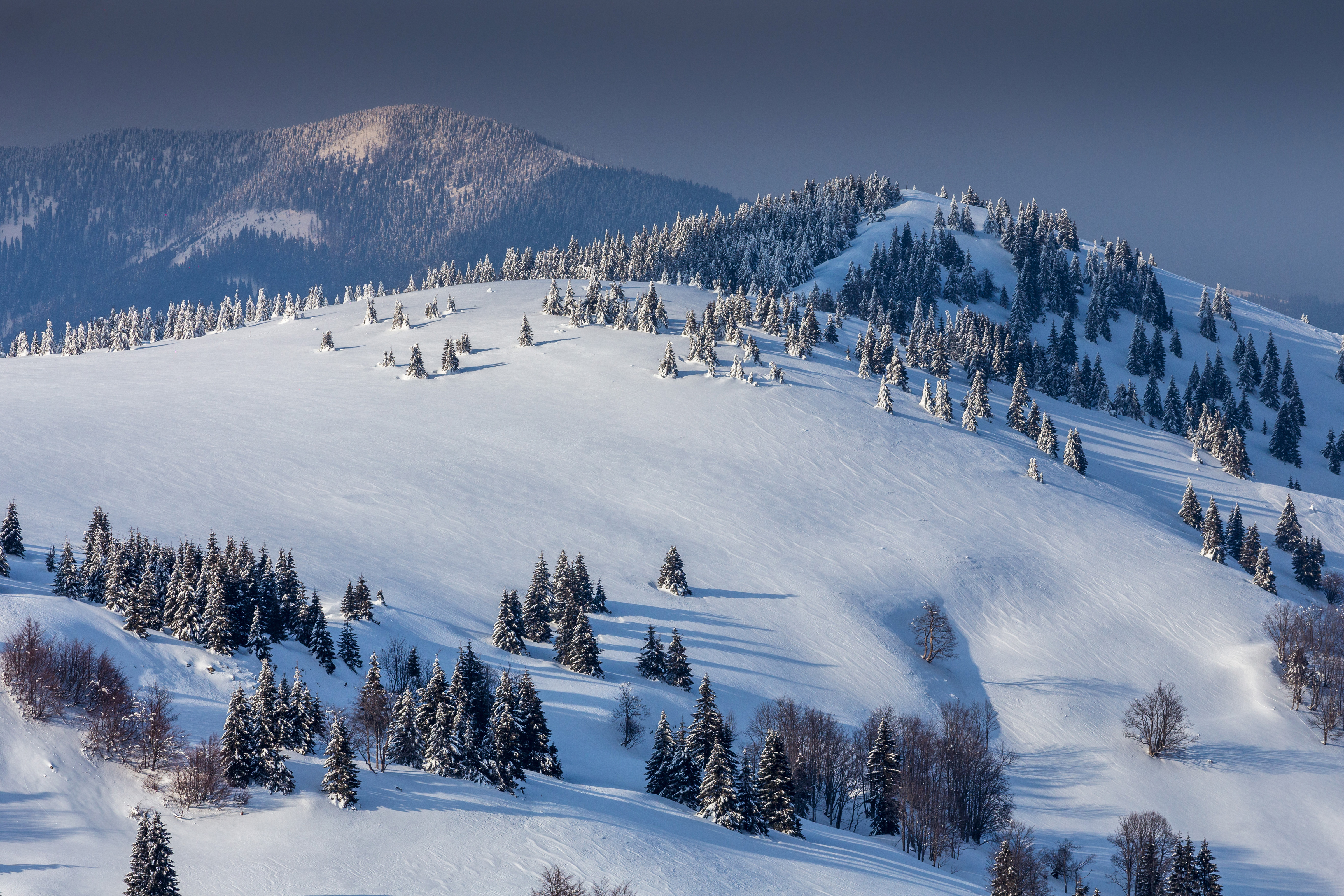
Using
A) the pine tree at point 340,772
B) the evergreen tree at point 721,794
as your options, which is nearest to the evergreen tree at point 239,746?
the pine tree at point 340,772

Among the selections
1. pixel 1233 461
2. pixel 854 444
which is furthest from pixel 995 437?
pixel 1233 461

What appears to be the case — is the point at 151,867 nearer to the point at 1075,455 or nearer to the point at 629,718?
the point at 629,718

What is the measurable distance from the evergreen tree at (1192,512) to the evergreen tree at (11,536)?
12189 cm

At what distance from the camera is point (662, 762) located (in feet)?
167

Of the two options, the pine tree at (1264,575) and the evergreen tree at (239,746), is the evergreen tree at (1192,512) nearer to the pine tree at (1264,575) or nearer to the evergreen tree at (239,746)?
the pine tree at (1264,575)

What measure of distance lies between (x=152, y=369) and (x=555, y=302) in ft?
208

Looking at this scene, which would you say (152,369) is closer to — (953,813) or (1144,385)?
(953,813)

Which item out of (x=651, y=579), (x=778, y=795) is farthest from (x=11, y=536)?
(x=778, y=795)

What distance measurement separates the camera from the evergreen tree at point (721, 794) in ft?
153

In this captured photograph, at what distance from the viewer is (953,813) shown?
5947 cm

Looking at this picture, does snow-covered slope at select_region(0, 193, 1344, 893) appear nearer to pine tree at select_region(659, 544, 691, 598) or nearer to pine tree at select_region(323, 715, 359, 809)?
pine tree at select_region(323, 715, 359, 809)

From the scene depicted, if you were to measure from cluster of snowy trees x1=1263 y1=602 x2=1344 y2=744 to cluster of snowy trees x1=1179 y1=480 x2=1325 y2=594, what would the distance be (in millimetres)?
12853

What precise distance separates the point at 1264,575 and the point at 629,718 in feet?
258

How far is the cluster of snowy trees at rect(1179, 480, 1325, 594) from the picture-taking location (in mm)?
→ 102812
